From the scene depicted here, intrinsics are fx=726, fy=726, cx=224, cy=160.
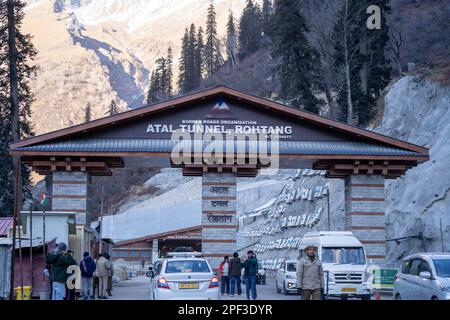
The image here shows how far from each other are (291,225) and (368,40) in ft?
52.3

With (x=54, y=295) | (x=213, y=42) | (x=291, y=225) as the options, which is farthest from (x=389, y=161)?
(x=213, y=42)

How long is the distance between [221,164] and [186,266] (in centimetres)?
1199

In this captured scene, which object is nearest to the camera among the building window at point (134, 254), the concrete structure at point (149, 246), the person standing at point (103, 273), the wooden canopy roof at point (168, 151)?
the person standing at point (103, 273)

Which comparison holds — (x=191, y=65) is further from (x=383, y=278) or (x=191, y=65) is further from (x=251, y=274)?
(x=251, y=274)

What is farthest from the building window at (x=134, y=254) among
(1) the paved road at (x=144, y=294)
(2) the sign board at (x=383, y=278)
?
(2) the sign board at (x=383, y=278)

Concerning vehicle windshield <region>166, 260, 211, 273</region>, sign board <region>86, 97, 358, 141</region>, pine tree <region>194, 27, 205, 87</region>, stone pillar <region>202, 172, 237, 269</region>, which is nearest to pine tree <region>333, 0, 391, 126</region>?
sign board <region>86, 97, 358, 141</region>

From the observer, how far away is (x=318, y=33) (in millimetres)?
56562

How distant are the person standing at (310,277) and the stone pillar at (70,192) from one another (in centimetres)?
1681

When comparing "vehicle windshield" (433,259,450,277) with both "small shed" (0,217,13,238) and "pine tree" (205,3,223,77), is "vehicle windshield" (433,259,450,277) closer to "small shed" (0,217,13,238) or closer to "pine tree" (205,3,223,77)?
"small shed" (0,217,13,238)

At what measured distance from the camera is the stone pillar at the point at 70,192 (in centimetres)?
3133

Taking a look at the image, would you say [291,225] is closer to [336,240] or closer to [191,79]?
[336,240]

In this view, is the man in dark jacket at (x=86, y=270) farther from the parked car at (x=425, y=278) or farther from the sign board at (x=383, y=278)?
the sign board at (x=383, y=278)

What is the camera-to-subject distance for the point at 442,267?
58.5 feet

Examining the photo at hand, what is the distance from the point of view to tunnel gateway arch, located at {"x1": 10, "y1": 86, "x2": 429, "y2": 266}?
30984 millimetres
